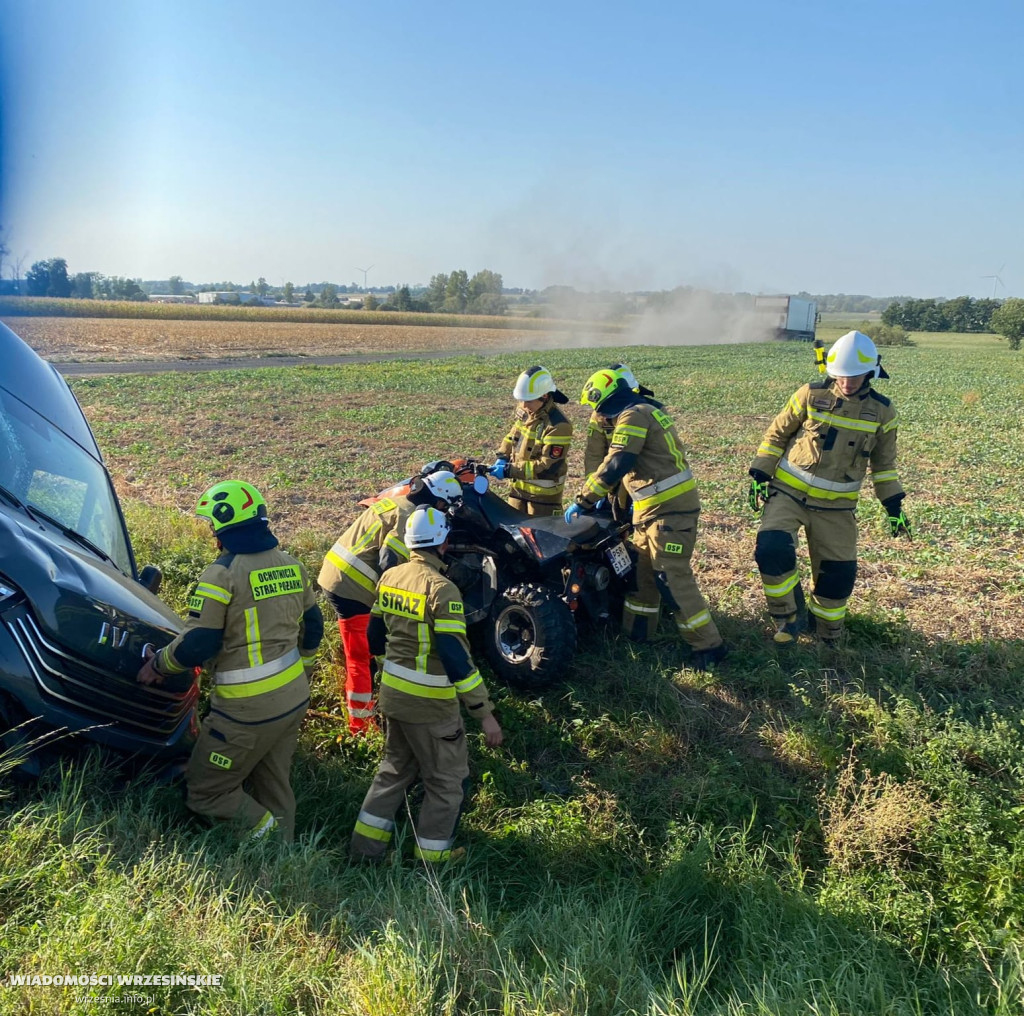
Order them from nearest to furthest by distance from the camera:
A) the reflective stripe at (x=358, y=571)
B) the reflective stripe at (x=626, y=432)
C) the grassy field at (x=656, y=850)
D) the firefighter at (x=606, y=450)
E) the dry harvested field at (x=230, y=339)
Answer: the grassy field at (x=656, y=850) < the reflective stripe at (x=358, y=571) < the reflective stripe at (x=626, y=432) < the firefighter at (x=606, y=450) < the dry harvested field at (x=230, y=339)

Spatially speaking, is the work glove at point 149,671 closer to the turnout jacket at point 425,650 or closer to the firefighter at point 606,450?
the turnout jacket at point 425,650

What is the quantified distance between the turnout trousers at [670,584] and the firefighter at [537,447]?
1268 millimetres

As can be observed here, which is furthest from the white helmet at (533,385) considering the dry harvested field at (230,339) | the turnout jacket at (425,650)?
the dry harvested field at (230,339)

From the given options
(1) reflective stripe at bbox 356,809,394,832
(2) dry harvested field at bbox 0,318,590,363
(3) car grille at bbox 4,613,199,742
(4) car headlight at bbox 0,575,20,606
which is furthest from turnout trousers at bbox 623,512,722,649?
(2) dry harvested field at bbox 0,318,590,363

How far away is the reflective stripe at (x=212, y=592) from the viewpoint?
11.6 feet

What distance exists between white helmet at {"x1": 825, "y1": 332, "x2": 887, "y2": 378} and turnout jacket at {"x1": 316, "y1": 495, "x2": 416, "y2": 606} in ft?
9.53

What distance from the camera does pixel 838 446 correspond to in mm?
5312

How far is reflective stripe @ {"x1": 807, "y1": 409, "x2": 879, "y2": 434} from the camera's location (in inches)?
207

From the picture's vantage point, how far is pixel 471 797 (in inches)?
171

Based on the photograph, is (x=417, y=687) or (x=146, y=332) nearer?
(x=417, y=687)

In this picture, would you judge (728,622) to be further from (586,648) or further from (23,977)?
(23,977)

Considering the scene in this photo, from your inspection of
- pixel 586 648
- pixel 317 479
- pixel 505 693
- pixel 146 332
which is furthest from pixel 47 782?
pixel 146 332

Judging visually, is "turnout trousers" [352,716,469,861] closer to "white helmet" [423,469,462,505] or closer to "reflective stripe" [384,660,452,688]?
"reflective stripe" [384,660,452,688]

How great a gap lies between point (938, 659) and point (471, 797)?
3127mm
